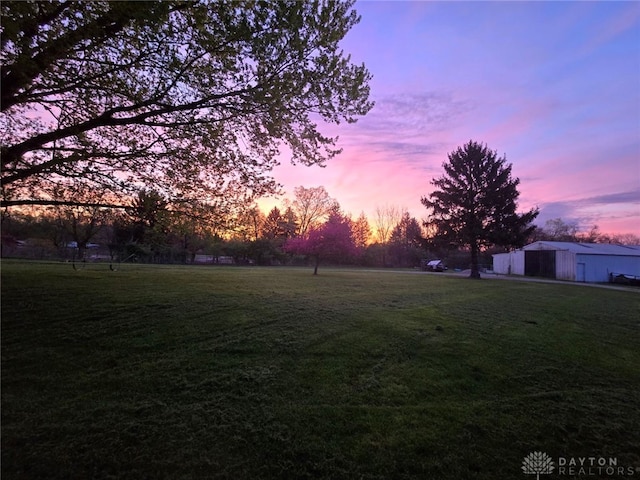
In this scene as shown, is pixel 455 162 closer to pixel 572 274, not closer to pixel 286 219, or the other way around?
pixel 572 274

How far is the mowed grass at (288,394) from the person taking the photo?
2.55 meters

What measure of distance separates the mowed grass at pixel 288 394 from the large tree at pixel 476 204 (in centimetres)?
2052

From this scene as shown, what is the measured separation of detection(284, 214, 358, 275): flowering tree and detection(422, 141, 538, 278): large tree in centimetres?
783

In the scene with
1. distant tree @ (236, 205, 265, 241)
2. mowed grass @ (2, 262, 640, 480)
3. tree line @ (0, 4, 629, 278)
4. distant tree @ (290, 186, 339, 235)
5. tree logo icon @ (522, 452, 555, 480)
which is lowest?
tree logo icon @ (522, 452, 555, 480)

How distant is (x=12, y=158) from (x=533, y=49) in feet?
39.1

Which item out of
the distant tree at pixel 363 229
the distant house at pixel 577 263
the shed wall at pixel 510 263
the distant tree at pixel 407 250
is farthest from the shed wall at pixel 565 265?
the distant tree at pixel 363 229

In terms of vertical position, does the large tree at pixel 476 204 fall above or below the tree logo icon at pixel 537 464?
above

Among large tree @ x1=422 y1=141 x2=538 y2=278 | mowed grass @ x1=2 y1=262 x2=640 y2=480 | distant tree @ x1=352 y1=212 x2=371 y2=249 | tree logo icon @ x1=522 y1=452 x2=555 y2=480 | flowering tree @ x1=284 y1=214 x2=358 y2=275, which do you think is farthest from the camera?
distant tree @ x1=352 y1=212 x2=371 y2=249

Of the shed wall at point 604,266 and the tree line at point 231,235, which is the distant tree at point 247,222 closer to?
the tree line at point 231,235

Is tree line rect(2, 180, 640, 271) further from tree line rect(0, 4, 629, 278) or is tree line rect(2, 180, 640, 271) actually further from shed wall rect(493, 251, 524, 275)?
shed wall rect(493, 251, 524, 275)

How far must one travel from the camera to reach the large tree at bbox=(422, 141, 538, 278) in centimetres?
2603

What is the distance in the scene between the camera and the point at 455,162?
27391mm

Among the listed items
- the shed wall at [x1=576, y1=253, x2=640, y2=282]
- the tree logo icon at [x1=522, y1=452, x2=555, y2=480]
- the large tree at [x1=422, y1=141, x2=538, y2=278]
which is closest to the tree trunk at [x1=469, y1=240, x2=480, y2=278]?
the large tree at [x1=422, y1=141, x2=538, y2=278]

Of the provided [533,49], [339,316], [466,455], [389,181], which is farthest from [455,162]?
[466,455]
